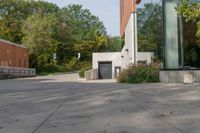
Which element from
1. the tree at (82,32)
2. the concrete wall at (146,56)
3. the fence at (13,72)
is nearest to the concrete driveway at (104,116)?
the concrete wall at (146,56)

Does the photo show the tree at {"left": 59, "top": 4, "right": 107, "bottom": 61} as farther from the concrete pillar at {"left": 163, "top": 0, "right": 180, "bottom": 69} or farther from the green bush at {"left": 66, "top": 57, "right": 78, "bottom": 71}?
the concrete pillar at {"left": 163, "top": 0, "right": 180, "bottom": 69}

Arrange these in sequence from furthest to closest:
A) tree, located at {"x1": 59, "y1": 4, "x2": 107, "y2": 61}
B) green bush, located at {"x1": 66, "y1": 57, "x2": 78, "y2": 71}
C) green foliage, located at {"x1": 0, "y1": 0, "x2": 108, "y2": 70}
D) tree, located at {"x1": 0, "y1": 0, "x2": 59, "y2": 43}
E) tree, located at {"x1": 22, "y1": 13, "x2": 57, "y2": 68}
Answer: tree, located at {"x1": 59, "y1": 4, "x2": 107, "y2": 61}, green bush, located at {"x1": 66, "y1": 57, "x2": 78, "y2": 71}, tree, located at {"x1": 0, "y1": 0, "x2": 59, "y2": 43}, green foliage, located at {"x1": 0, "y1": 0, "x2": 108, "y2": 70}, tree, located at {"x1": 22, "y1": 13, "x2": 57, "y2": 68}

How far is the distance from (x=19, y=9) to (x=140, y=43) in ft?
188

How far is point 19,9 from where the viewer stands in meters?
98.1

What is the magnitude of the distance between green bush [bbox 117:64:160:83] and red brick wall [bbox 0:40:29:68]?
3252 centimetres

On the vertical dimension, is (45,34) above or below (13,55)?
above

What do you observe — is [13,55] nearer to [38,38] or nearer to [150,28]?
[38,38]

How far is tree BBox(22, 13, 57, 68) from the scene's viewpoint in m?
79.1

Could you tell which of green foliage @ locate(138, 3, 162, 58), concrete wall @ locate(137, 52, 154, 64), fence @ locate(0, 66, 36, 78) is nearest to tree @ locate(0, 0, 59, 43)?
fence @ locate(0, 66, 36, 78)

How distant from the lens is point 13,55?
224ft

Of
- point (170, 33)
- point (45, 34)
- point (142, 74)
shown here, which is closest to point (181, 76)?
point (170, 33)

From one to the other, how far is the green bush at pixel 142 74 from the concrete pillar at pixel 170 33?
1332 mm

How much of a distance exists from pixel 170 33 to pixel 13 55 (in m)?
41.3

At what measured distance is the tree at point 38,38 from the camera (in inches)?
3113
